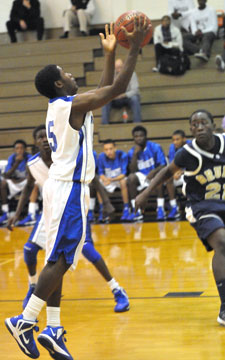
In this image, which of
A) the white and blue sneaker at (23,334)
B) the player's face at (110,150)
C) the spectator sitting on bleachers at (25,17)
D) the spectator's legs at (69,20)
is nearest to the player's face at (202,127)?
the white and blue sneaker at (23,334)

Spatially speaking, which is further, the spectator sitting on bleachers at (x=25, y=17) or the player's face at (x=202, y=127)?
the spectator sitting on bleachers at (x=25, y=17)

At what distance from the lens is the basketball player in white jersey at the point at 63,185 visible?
3275 mm

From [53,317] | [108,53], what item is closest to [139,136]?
[108,53]

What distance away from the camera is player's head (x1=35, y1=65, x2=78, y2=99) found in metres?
3.49

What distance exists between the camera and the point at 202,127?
4.31 metres

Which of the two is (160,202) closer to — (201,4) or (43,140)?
(201,4)

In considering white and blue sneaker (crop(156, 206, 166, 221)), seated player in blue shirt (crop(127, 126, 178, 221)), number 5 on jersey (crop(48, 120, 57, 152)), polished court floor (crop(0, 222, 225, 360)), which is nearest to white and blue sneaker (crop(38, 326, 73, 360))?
polished court floor (crop(0, 222, 225, 360))

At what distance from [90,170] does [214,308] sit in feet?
5.44

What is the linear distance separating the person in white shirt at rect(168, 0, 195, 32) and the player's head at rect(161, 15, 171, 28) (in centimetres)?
48

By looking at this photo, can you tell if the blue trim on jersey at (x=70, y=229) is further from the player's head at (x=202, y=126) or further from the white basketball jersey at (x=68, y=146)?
the player's head at (x=202, y=126)

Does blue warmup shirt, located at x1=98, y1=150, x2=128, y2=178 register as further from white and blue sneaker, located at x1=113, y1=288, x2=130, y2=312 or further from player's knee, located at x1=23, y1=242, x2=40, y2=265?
white and blue sneaker, located at x1=113, y1=288, x2=130, y2=312

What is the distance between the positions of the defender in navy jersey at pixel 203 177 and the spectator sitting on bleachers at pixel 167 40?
8.65m

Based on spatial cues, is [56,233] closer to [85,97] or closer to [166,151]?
[85,97]

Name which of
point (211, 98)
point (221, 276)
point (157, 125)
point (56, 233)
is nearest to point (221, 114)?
point (211, 98)
